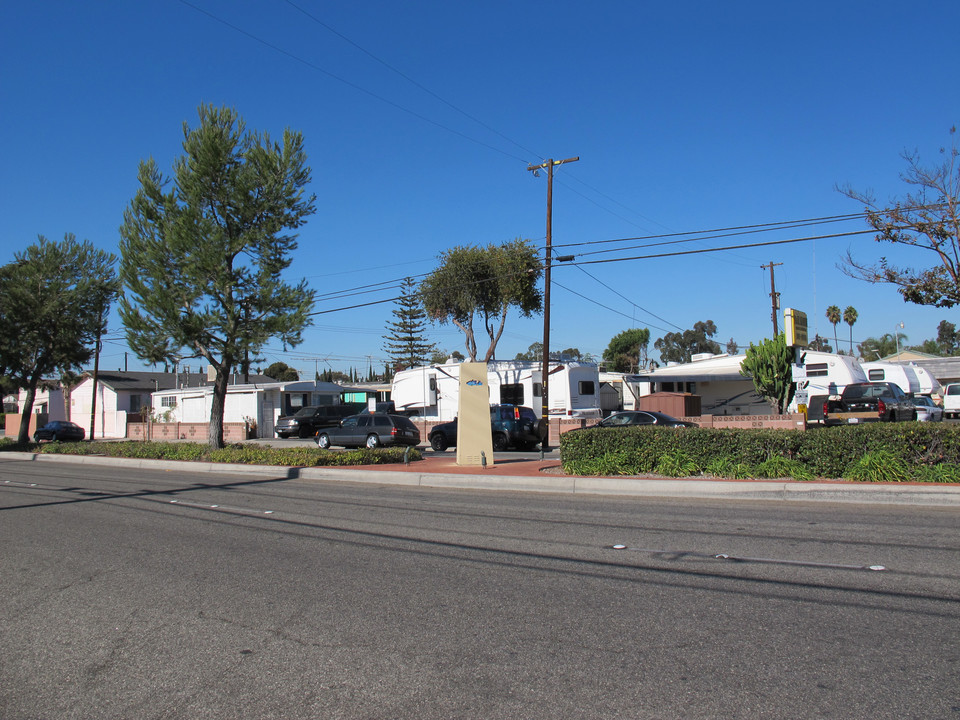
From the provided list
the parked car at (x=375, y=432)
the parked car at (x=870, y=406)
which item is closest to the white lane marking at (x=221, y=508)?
the parked car at (x=375, y=432)

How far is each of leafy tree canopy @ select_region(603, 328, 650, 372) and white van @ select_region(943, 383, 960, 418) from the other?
1714 inches

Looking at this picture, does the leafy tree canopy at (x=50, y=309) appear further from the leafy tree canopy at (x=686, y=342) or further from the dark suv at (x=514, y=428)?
the leafy tree canopy at (x=686, y=342)

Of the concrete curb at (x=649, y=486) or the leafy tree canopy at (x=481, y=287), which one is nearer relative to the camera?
the concrete curb at (x=649, y=486)

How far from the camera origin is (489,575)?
710 cm

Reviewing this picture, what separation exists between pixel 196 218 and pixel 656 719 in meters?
21.0

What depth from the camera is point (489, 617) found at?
5.69 metres

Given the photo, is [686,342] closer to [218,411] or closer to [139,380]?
[139,380]

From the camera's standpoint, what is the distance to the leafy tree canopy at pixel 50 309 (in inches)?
1234

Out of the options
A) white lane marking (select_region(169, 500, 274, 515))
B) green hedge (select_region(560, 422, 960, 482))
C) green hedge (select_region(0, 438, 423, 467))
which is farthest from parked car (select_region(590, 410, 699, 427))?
white lane marking (select_region(169, 500, 274, 515))

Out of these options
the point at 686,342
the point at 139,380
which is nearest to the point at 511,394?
the point at 139,380

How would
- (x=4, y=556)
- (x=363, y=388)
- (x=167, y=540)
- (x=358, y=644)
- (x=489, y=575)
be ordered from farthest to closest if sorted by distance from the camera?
(x=363, y=388) < (x=167, y=540) < (x=4, y=556) < (x=489, y=575) < (x=358, y=644)

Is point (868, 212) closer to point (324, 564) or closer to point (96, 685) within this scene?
point (324, 564)

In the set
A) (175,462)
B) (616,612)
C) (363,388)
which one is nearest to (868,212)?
(616,612)

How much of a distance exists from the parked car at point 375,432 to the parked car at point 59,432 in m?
21.4
